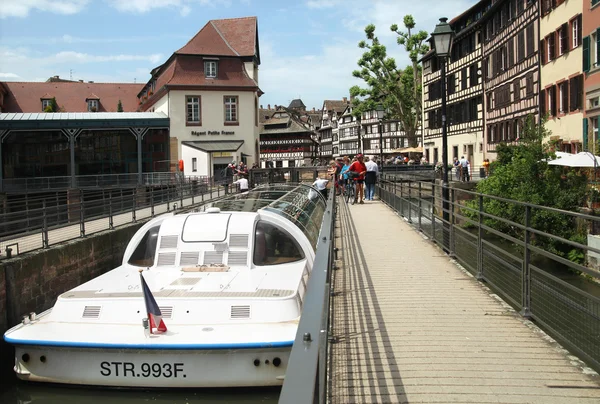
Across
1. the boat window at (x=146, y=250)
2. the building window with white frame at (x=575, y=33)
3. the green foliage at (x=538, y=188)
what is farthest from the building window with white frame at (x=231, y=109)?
the boat window at (x=146, y=250)

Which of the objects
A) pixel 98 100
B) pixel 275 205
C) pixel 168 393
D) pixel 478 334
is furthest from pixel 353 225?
pixel 98 100

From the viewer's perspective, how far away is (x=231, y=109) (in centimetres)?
5294

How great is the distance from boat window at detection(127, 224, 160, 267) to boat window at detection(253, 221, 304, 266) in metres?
1.78

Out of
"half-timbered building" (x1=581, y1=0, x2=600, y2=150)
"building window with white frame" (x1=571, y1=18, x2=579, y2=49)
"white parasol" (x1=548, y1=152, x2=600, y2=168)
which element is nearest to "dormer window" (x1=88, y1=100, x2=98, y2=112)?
"building window with white frame" (x1=571, y1=18, x2=579, y2=49)

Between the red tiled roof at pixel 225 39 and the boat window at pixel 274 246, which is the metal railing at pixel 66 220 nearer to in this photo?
the boat window at pixel 274 246

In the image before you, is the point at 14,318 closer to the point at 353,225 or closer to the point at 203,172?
the point at 353,225

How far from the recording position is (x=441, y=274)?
8938mm

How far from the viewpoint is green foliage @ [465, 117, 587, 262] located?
18.6 meters

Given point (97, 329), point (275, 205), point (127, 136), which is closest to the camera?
point (97, 329)

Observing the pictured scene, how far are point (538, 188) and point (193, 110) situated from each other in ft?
115

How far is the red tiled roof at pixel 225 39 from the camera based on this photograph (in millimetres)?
53953

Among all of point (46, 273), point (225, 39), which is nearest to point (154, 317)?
point (46, 273)

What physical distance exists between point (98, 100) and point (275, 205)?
2632 inches

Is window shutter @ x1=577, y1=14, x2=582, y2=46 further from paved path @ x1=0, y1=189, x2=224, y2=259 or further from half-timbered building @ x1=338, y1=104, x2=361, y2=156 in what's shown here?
half-timbered building @ x1=338, y1=104, x2=361, y2=156
